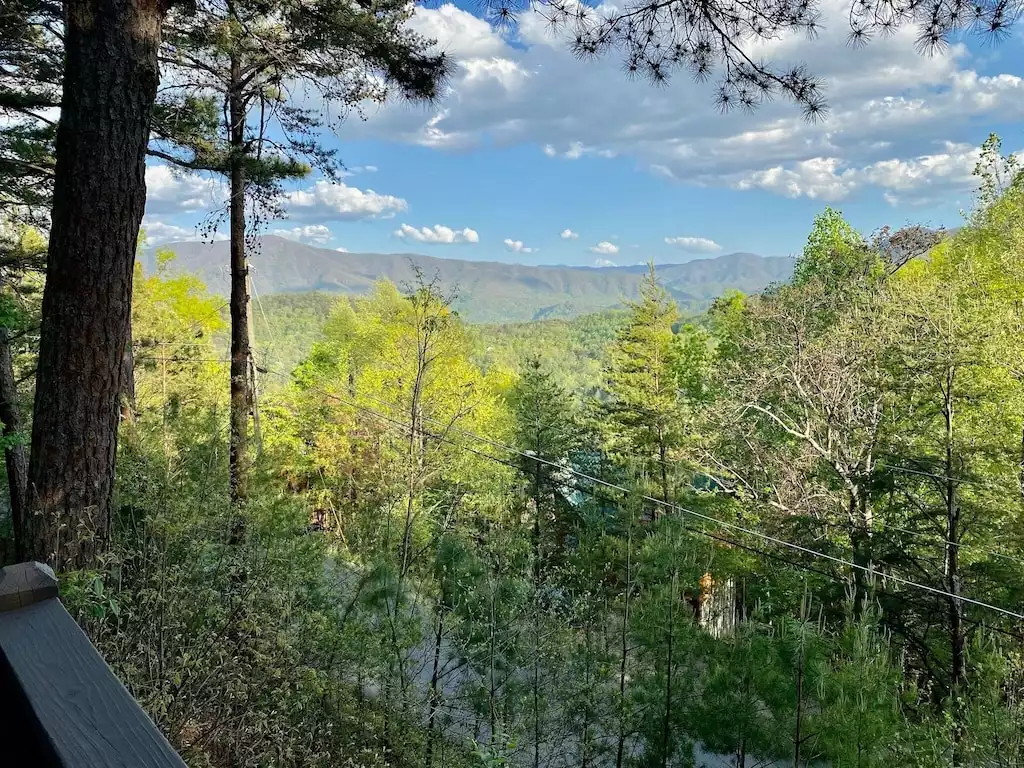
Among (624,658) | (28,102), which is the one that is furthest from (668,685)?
(28,102)

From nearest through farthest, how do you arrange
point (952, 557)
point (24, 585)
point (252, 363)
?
point (24, 585)
point (252, 363)
point (952, 557)

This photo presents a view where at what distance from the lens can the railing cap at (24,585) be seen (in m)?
0.84

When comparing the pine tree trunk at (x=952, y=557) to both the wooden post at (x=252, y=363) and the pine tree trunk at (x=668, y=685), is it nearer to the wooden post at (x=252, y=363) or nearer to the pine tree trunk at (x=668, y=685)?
the pine tree trunk at (x=668, y=685)

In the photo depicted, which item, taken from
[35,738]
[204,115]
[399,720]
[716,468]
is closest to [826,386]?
[716,468]

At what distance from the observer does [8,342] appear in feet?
19.7

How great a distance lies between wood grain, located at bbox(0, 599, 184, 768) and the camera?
26.3 inches

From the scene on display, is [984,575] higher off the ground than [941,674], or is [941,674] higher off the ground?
[984,575]

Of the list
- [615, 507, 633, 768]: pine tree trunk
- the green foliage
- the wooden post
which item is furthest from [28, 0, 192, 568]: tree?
[615, 507, 633, 768]: pine tree trunk

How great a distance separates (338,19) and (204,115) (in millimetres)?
2767

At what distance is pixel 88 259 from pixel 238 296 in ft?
14.8

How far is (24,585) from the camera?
0.86 m

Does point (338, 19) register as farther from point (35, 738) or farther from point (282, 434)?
point (282, 434)

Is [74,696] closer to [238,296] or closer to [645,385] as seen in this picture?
[238,296]

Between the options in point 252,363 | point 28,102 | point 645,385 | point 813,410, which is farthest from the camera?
point 645,385
